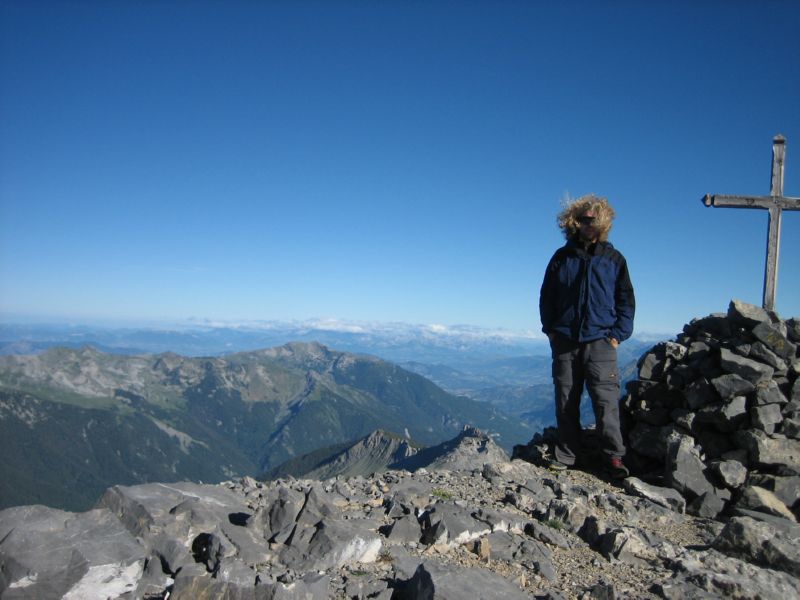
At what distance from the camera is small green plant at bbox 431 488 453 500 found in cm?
883

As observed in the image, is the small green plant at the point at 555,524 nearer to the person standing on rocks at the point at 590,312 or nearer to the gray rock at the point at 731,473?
the person standing on rocks at the point at 590,312

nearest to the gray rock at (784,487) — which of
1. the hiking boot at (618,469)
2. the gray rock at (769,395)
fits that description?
the gray rock at (769,395)

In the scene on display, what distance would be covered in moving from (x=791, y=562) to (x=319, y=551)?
18.1ft

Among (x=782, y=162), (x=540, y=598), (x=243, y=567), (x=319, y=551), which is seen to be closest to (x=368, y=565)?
(x=319, y=551)

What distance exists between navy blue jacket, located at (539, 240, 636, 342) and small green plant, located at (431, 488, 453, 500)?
3.72m

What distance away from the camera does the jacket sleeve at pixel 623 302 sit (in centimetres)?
1009

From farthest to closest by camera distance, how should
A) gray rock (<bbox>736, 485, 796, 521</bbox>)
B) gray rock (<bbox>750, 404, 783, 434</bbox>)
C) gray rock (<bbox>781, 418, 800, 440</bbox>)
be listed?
gray rock (<bbox>750, 404, 783, 434</bbox>), gray rock (<bbox>781, 418, 800, 440</bbox>), gray rock (<bbox>736, 485, 796, 521</bbox>)

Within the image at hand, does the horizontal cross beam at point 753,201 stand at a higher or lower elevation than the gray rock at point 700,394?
higher

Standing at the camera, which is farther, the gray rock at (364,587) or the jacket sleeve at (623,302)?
the jacket sleeve at (623,302)

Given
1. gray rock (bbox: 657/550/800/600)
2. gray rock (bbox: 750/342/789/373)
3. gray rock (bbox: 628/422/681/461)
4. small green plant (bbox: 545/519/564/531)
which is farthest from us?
gray rock (bbox: 628/422/681/461)

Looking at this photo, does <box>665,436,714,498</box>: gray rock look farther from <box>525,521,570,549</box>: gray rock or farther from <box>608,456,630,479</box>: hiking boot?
<box>525,521,570,549</box>: gray rock

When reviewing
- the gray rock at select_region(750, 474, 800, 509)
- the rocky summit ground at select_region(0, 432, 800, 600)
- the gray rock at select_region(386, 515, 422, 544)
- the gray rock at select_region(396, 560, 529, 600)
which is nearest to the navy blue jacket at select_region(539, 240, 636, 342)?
the rocky summit ground at select_region(0, 432, 800, 600)

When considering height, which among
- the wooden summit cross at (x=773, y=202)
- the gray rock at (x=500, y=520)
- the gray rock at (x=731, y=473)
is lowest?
the gray rock at (x=500, y=520)

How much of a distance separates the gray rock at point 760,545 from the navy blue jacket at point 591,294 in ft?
12.5
